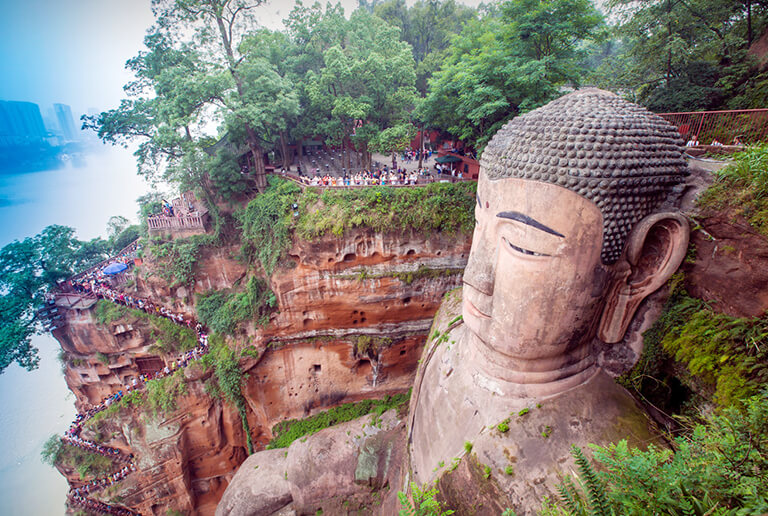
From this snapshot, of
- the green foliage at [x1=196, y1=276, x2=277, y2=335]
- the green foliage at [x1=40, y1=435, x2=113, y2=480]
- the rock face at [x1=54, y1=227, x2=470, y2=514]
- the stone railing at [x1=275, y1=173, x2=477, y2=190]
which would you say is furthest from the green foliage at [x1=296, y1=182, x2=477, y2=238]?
the green foliage at [x1=40, y1=435, x2=113, y2=480]

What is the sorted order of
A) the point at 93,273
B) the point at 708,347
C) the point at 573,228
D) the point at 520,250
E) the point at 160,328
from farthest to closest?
1. the point at 93,273
2. the point at 160,328
3. the point at 520,250
4. the point at 573,228
5. the point at 708,347

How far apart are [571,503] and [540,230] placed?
9.32 feet

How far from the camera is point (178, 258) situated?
15.0 meters

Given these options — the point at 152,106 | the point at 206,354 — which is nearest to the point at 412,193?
the point at 206,354

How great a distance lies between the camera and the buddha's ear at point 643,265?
169 inches

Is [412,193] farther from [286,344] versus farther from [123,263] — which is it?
[123,263]

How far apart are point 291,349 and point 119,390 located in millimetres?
9315

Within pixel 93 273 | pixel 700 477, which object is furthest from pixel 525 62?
pixel 93 273

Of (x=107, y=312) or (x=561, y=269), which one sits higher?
(x=561, y=269)

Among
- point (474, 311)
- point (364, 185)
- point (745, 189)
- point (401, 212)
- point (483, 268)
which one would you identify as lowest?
point (401, 212)

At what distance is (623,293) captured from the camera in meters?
4.72

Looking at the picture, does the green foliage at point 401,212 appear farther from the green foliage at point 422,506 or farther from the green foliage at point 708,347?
the green foliage at point 422,506

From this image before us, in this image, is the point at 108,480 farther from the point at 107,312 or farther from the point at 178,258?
the point at 178,258

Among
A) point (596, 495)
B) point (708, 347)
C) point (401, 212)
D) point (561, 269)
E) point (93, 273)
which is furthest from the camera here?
point (93, 273)
